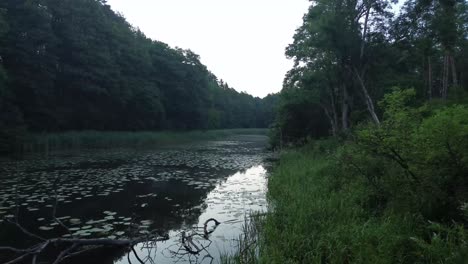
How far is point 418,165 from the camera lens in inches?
239

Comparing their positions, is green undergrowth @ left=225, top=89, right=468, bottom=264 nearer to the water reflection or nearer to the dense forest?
the dense forest

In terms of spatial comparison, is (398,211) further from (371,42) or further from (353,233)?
(371,42)

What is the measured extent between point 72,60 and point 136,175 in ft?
86.0

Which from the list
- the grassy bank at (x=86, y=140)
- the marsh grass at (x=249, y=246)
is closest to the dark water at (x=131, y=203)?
the marsh grass at (x=249, y=246)

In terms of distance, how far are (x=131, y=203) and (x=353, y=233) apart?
23.0 feet

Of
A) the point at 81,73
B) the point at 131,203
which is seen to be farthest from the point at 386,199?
the point at 81,73

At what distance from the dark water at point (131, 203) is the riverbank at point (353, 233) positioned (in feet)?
3.70

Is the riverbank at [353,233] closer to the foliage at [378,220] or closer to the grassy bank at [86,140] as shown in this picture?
the foliage at [378,220]

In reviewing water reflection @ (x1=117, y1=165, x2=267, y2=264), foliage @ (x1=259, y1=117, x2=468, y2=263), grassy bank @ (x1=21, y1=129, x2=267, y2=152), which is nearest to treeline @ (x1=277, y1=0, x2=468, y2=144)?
water reflection @ (x1=117, y1=165, x2=267, y2=264)

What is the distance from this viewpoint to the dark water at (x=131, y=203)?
6848mm

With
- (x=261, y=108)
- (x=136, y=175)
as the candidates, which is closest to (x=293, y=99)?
(x=136, y=175)

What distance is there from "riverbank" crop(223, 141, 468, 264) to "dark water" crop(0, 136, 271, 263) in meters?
1.13

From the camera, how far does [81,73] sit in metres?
35.2

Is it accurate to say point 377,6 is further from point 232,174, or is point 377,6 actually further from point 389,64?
point 232,174
